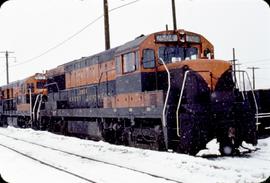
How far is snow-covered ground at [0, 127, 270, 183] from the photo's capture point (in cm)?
818

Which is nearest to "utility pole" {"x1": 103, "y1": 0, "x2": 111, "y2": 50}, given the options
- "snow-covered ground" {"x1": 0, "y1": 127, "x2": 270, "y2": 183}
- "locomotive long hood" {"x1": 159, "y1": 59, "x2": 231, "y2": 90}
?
"snow-covered ground" {"x1": 0, "y1": 127, "x2": 270, "y2": 183}

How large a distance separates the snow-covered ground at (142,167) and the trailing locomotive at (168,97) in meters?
0.61

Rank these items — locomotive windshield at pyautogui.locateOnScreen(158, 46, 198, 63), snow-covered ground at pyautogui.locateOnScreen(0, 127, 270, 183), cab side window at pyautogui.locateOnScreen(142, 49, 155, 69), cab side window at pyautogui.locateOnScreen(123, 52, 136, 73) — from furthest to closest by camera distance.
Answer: cab side window at pyautogui.locateOnScreen(123, 52, 136, 73) → locomotive windshield at pyautogui.locateOnScreen(158, 46, 198, 63) → cab side window at pyautogui.locateOnScreen(142, 49, 155, 69) → snow-covered ground at pyautogui.locateOnScreen(0, 127, 270, 183)

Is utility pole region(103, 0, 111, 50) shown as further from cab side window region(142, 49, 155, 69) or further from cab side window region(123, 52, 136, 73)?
cab side window region(142, 49, 155, 69)

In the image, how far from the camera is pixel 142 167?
9727 millimetres

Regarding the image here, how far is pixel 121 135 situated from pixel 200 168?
625cm

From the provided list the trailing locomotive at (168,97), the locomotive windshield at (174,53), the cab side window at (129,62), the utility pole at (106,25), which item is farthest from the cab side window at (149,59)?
the utility pole at (106,25)

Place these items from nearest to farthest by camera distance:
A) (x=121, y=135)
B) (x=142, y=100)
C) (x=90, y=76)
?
(x=142, y=100), (x=121, y=135), (x=90, y=76)

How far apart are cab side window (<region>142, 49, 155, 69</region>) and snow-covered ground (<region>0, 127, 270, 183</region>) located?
2.89 metres

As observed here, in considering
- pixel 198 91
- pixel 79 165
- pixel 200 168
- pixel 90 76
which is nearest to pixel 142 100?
pixel 198 91

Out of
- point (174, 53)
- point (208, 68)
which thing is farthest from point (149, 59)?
point (208, 68)

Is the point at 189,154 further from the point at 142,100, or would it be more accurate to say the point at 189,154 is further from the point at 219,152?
the point at 142,100

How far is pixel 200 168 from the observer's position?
8.98m

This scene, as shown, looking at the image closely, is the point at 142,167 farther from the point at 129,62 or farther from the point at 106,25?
the point at 106,25
